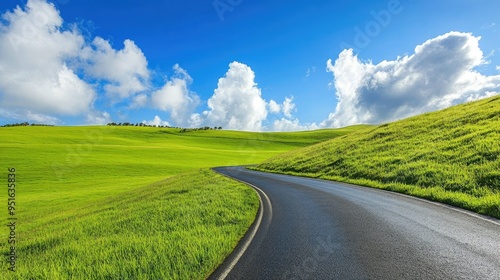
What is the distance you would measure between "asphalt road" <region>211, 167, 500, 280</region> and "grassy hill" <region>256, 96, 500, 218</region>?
9.04 ft

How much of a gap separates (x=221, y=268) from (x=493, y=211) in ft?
28.8

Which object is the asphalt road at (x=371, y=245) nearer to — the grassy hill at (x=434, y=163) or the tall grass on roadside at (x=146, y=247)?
the tall grass on roadside at (x=146, y=247)

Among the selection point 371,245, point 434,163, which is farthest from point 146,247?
point 434,163

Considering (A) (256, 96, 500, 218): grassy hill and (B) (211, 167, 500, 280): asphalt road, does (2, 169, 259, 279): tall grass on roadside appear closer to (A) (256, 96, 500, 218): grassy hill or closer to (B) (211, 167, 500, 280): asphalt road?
(B) (211, 167, 500, 280): asphalt road

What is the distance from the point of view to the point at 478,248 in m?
6.29

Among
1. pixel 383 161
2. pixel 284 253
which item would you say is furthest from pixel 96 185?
pixel 284 253

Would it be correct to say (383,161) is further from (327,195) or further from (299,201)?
(299,201)

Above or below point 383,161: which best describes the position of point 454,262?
below

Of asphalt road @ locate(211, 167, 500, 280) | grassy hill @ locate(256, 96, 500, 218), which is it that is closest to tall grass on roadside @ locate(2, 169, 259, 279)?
asphalt road @ locate(211, 167, 500, 280)

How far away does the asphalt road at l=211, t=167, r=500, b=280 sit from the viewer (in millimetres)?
5352

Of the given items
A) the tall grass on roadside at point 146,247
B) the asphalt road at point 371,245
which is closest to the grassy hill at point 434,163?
the asphalt road at point 371,245

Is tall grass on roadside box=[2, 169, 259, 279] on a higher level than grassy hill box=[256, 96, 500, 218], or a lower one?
lower

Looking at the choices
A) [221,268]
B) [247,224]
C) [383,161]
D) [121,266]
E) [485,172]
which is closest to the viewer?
[221,268]

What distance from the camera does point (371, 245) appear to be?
6750mm
